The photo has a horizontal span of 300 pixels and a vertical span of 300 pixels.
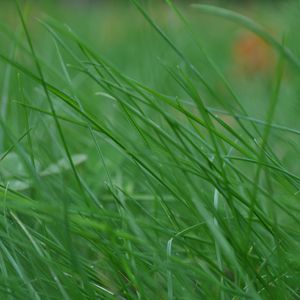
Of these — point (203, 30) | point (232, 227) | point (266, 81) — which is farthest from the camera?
point (203, 30)

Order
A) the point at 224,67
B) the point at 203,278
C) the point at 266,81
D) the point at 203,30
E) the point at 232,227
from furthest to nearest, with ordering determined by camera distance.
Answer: the point at 203,30
the point at 224,67
the point at 266,81
the point at 232,227
the point at 203,278

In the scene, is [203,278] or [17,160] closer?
[203,278]

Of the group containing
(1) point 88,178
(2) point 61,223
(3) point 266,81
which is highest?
(2) point 61,223

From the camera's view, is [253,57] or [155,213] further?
[253,57]

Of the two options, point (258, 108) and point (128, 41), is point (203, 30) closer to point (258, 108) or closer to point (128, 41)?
point (128, 41)

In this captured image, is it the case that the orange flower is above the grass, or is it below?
below

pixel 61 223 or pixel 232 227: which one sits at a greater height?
pixel 61 223

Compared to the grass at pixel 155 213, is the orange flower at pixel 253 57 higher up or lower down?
lower down

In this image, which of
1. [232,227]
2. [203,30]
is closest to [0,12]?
[203,30]

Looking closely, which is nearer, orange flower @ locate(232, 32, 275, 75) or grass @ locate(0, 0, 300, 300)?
grass @ locate(0, 0, 300, 300)

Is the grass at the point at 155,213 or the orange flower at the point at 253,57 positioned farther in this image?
the orange flower at the point at 253,57

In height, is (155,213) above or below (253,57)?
above
